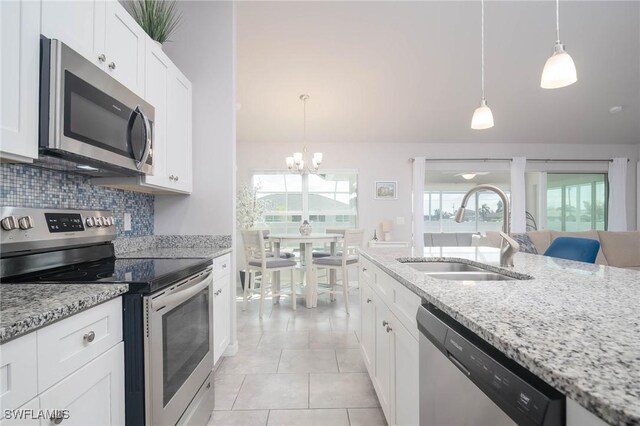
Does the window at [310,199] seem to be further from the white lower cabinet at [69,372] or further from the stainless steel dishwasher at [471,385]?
the stainless steel dishwasher at [471,385]

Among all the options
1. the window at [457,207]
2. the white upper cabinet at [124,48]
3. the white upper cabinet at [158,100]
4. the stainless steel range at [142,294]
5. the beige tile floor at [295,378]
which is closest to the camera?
the stainless steel range at [142,294]

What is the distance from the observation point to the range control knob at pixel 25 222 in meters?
1.19

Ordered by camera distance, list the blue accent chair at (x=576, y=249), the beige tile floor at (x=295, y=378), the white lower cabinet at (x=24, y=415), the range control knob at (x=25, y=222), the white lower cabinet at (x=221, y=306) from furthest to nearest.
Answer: the white lower cabinet at (x=221, y=306)
the blue accent chair at (x=576, y=249)
the beige tile floor at (x=295, y=378)
the range control knob at (x=25, y=222)
the white lower cabinet at (x=24, y=415)

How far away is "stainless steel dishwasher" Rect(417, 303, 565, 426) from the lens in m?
0.49

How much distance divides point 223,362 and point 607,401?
2479 millimetres

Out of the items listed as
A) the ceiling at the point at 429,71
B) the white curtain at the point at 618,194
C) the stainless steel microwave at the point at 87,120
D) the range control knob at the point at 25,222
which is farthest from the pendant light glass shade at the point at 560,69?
the white curtain at the point at 618,194

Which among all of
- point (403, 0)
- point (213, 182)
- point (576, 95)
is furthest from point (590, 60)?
point (213, 182)

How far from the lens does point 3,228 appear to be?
3.71 feet

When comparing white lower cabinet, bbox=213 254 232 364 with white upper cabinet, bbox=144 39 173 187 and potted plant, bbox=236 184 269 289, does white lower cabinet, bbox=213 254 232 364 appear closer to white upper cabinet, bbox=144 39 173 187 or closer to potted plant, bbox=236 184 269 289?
white upper cabinet, bbox=144 39 173 187

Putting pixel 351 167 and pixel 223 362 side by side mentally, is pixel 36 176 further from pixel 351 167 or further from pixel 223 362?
pixel 351 167

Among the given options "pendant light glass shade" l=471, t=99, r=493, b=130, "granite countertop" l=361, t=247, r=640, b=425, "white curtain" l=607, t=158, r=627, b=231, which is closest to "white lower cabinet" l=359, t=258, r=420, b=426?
"granite countertop" l=361, t=247, r=640, b=425

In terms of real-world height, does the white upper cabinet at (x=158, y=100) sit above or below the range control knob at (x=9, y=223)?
above

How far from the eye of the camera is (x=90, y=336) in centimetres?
91

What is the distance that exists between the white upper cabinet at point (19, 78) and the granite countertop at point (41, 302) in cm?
46
